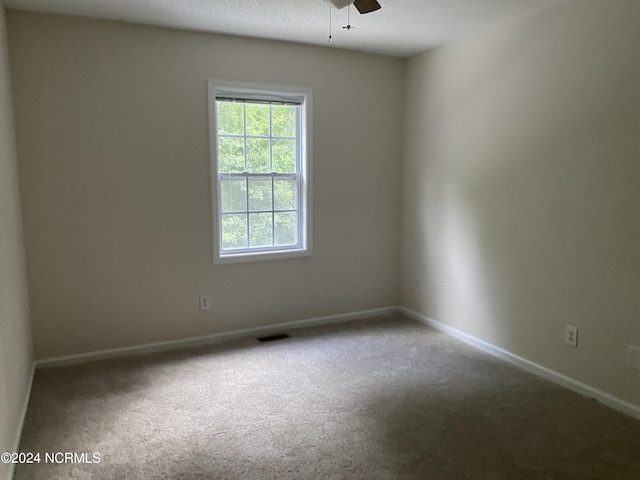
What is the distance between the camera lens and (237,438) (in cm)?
236

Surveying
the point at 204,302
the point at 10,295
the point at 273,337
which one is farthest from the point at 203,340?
the point at 10,295

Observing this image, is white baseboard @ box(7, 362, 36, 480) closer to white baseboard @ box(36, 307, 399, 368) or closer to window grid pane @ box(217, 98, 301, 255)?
white baseboard @ box(36, 307, 399, 368)

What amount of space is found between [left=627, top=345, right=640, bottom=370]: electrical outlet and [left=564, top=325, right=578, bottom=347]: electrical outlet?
320 millimetres

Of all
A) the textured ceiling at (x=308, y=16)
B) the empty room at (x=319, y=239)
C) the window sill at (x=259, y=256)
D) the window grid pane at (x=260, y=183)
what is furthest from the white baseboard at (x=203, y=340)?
the textured ceiling at (x=308, y=16)

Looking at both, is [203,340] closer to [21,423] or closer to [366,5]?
[21,423]

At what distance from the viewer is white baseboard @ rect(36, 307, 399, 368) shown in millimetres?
3284

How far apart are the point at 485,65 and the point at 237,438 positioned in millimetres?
3023

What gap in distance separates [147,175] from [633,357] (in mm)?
3313

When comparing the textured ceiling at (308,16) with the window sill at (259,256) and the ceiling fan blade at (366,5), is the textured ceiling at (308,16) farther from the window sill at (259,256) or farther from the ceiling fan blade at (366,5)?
the window sill at (259,256)

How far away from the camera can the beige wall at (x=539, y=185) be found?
8.47ft

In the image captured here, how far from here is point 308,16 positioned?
311cm

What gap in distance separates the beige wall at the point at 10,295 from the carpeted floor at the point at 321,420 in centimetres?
21

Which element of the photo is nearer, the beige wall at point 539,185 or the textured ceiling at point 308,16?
the beige wall at point 539,185

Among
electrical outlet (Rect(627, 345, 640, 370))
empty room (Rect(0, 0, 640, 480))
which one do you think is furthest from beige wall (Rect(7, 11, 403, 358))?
electrical outlet (Rect(627, 345, 640, 370))
